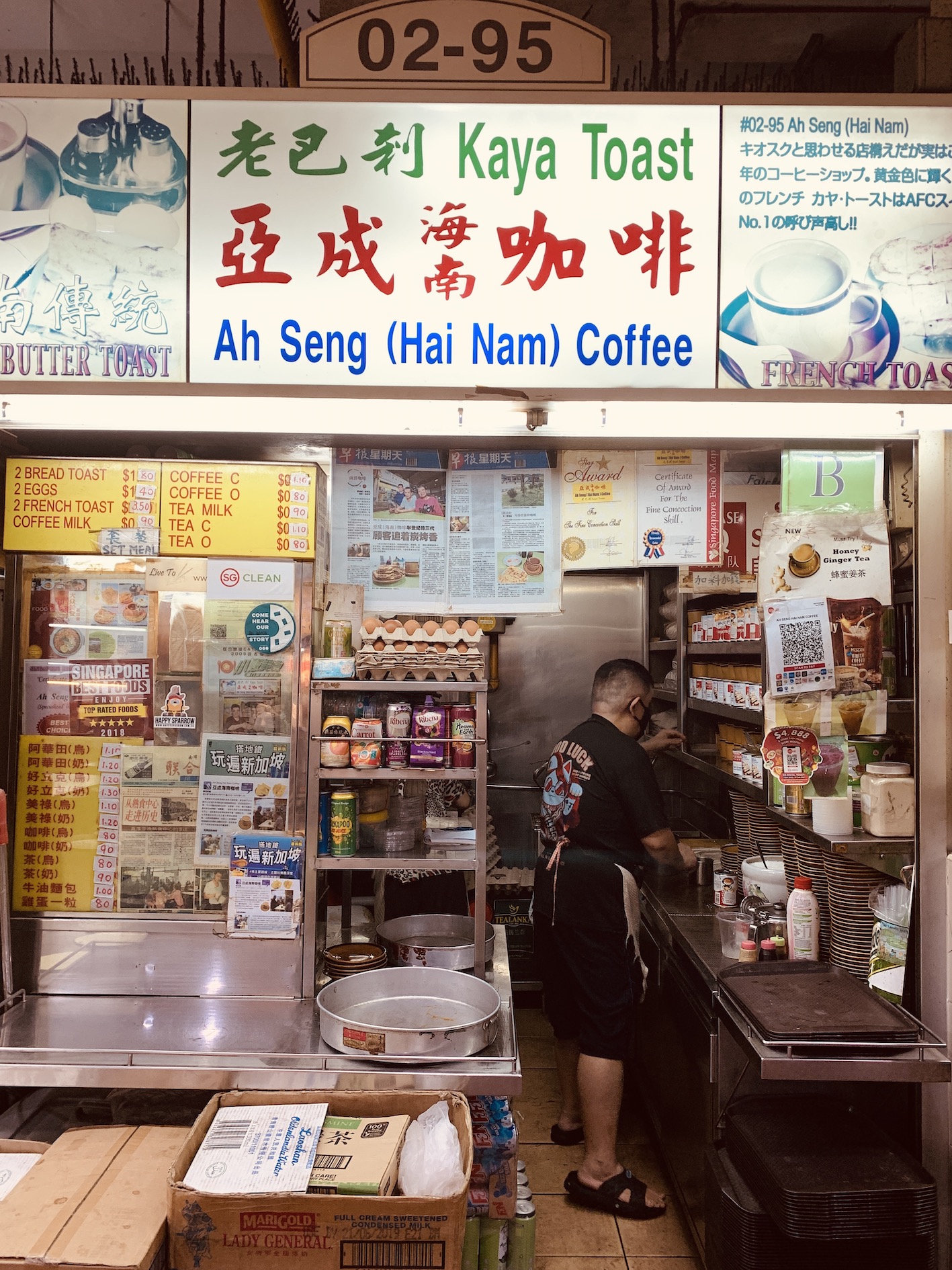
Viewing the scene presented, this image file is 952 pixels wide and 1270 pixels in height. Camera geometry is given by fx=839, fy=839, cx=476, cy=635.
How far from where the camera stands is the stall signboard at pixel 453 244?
236 centimetres

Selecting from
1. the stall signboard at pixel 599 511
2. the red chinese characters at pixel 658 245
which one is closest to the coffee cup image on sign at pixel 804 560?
the stall signboard at pixel 599 511

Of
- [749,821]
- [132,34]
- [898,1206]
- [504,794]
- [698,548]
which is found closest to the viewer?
[898,1206]

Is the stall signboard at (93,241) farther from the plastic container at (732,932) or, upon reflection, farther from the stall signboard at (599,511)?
the plastic container at (732,932)

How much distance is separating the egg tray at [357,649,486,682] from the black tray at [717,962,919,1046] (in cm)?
125

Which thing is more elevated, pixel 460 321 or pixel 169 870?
pixel 460 321

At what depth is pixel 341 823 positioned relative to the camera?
2678 millimetres

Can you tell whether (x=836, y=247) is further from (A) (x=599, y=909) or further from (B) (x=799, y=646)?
(A) (x=599, y=909)

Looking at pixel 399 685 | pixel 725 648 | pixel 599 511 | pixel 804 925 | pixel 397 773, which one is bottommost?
pixel 804 925

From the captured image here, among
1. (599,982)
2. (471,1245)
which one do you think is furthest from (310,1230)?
(599,982)

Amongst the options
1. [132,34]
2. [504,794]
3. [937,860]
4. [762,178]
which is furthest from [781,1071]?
[132,34]

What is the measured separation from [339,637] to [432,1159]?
59.7 inches

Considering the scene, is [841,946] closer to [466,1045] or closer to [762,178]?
[466,1045]

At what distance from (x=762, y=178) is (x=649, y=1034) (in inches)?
138

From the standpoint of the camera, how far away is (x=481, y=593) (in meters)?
2.80
